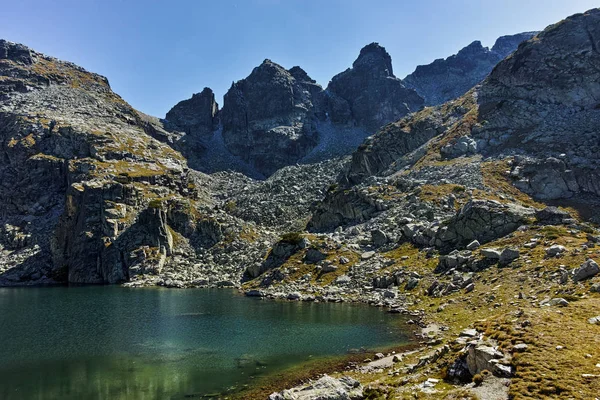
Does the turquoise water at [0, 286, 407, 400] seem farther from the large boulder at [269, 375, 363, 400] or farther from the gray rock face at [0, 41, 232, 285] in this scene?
the gray rock face at [0, 41, 232, 285]

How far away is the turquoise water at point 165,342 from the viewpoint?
103ft

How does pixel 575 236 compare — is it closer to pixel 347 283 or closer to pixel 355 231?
pixel 347 283

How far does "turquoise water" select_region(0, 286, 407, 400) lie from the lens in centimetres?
3125

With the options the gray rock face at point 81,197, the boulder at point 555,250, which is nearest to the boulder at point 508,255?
the boulder at point 555,250

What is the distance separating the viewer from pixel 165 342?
44.5m

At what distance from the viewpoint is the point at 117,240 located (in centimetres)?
11781

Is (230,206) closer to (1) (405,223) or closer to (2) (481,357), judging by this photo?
(1) (405,223)

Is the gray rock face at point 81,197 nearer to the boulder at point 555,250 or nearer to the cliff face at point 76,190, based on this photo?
the cliff face at point 76,190

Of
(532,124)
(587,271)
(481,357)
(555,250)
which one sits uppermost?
(532,124)

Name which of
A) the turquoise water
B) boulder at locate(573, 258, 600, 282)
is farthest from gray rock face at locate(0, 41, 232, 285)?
boulder at locate(573, 258, 600, 282)

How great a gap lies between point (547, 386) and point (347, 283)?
53.8 meters

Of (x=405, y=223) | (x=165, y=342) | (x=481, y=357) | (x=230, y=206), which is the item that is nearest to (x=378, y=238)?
(x=405, y=223)

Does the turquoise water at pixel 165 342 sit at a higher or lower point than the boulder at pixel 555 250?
lower

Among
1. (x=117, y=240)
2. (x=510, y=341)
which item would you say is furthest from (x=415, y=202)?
(x=117, y=240)
